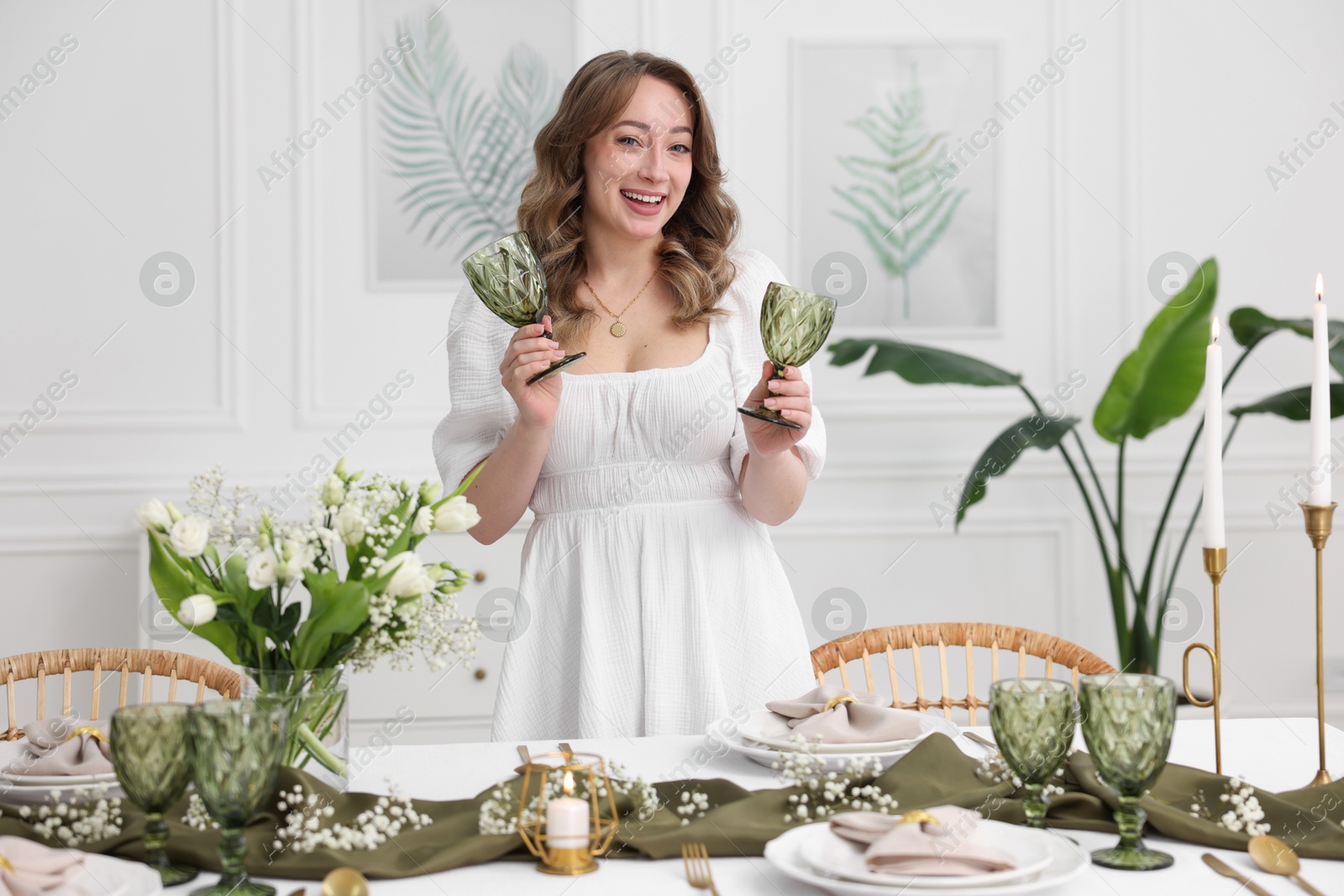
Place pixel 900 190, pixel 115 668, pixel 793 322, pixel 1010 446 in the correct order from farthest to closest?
pixel 900 190, pixel 1010 446, pixel 115 668, pixel 793 322

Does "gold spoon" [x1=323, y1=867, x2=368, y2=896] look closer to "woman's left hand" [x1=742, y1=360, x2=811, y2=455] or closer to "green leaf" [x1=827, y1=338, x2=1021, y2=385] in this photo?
"woman's left hand" [x1=742, y1=360, x2=811, y2=455]

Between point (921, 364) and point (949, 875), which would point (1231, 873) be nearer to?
point (949, 875)

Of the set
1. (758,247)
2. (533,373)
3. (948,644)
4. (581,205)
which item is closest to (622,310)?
(581,205)

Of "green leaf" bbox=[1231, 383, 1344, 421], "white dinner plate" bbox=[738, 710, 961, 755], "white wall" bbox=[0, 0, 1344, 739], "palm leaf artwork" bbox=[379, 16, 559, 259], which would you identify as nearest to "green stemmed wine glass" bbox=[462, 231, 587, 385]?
"white dinner plate" bbox=[738, 710, 961, 755]

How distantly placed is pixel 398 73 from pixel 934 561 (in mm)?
2222

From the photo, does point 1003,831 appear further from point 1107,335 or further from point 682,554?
point 1107,335

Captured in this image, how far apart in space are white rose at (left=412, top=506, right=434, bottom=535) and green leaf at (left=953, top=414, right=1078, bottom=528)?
2.22 meters

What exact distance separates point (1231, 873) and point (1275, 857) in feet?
0.17

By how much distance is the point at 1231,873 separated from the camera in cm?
106

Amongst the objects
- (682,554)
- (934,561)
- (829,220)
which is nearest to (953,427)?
(934,561)

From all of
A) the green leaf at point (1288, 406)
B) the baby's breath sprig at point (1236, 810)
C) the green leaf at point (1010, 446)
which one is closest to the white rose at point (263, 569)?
the baby's breath sprig at point (1236, 810)

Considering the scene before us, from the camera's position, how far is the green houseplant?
309 centimetres

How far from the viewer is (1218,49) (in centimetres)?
374

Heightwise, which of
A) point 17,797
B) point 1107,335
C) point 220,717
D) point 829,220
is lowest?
point 17,797
